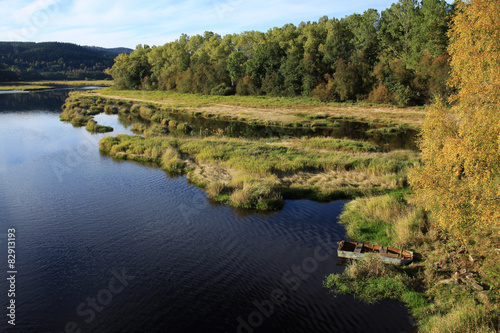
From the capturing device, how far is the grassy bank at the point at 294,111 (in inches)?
2421

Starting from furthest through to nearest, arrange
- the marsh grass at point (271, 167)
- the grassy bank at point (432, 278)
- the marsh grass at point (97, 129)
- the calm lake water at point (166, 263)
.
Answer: the marsh grass at point (97, 129) → the marsh grass at point (271, 167) → the calm lake water at point (166, 263) → the grassy bank at point (432, 278)

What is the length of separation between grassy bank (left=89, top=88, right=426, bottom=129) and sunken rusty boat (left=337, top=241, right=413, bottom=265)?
42.3 meters

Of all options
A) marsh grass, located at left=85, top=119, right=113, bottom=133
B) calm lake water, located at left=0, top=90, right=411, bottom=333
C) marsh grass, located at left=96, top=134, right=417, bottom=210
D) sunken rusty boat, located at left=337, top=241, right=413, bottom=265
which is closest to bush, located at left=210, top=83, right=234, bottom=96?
marsh grass, located at left=85, top=119, right=113, bottom=133

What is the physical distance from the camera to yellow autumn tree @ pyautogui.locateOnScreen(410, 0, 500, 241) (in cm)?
1209

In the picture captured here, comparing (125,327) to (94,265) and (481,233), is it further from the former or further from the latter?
(481,233)

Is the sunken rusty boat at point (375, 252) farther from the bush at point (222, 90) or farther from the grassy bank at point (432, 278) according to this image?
the bush at point (222, 90)

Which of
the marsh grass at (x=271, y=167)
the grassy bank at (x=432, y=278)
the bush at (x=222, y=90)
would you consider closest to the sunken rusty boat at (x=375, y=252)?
the grassy bank at (x=432, y=278)

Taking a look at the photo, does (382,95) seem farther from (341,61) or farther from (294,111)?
(294,111)

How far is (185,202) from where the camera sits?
2452 cm

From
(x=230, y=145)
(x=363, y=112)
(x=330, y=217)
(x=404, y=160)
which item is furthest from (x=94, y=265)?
(x=363, y=112)

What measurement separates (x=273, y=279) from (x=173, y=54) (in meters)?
128

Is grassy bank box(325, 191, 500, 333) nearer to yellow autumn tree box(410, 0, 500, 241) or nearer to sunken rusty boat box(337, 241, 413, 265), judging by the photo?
sunken rusty boat box(337, 241, 413, 265)

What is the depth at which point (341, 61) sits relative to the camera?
262 ft

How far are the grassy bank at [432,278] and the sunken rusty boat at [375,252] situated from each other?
381 millimetres
